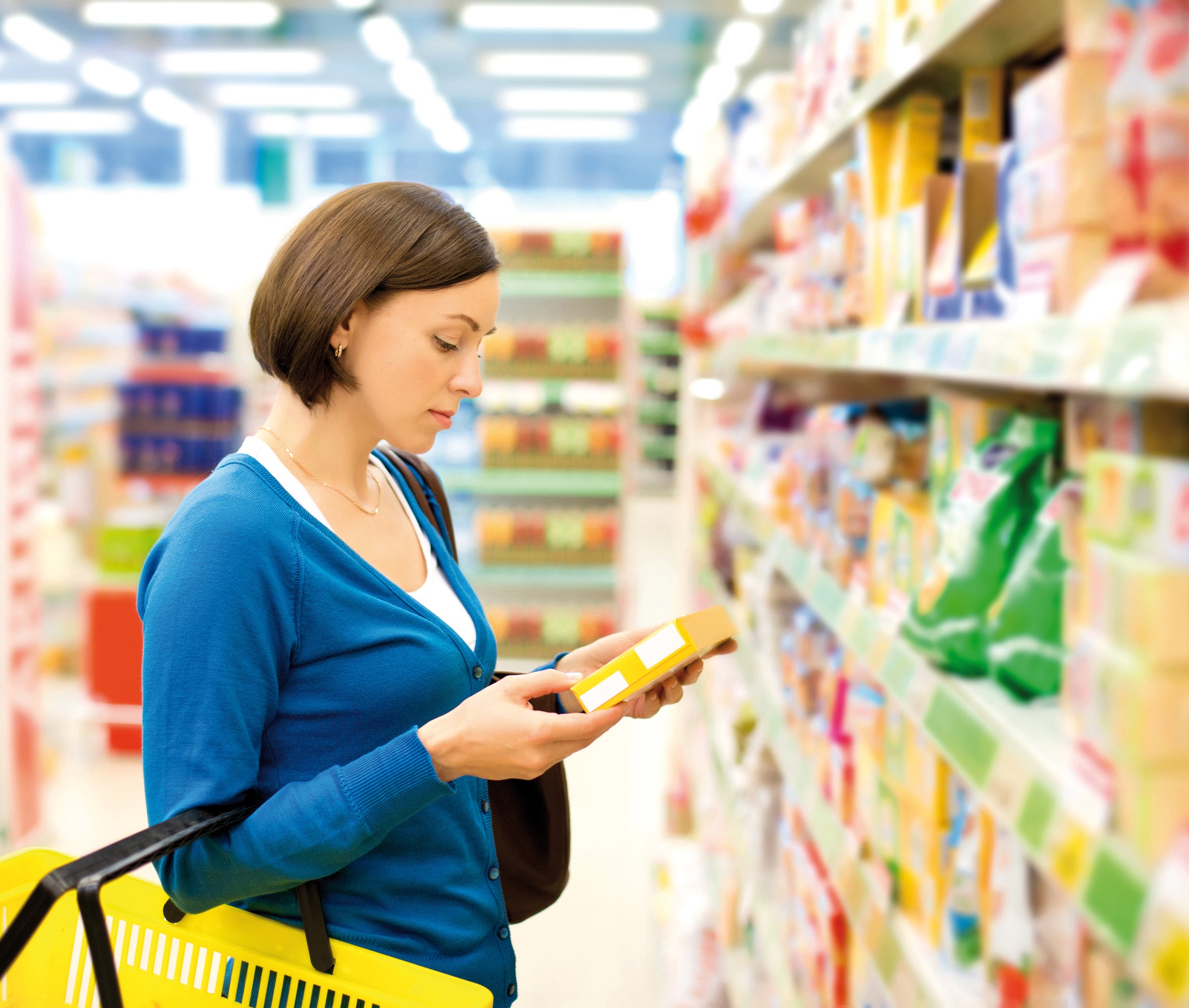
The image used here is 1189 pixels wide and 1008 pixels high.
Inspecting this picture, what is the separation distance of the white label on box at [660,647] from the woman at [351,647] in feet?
0.28

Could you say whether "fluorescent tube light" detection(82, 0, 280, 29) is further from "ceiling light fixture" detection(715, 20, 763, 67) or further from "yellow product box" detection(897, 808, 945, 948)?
"yellow product box" detection(897, 808, 945, 948)

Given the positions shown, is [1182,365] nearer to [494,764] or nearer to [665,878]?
[494,764]

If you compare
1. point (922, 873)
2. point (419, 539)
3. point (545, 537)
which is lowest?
point (545, 537)

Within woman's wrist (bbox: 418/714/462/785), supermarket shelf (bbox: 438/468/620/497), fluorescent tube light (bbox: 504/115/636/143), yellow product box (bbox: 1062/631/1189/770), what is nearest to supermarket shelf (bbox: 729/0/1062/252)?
yellow product box (bbox: 1062/631/1189/770)

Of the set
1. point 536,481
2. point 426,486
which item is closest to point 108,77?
point 536,481

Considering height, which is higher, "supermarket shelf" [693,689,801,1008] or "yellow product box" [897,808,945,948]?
"yellow product box" [897,808,945,948]

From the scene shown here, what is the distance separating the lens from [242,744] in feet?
3.54

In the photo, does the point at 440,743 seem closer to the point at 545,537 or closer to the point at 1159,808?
the point at 1159,808

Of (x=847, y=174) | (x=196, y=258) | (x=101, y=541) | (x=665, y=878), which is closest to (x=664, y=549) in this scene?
(x=196, y=258)

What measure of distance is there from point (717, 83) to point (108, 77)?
616 centimetres

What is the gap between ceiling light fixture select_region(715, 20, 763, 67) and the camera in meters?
9.34

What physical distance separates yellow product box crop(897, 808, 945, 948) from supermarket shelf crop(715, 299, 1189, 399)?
20.7 inches

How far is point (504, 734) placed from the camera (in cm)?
107

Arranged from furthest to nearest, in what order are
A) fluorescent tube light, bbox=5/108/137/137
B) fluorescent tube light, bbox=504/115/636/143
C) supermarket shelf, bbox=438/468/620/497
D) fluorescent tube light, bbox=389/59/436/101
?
fluorescent tube light, bbox=5/108/137/137 → fluorescent tube light, bbox=504/115/636/143 → fluorescent tube light, bbox=389/59/436/101 → supermarket shelf, bbox=438/468/620/497
